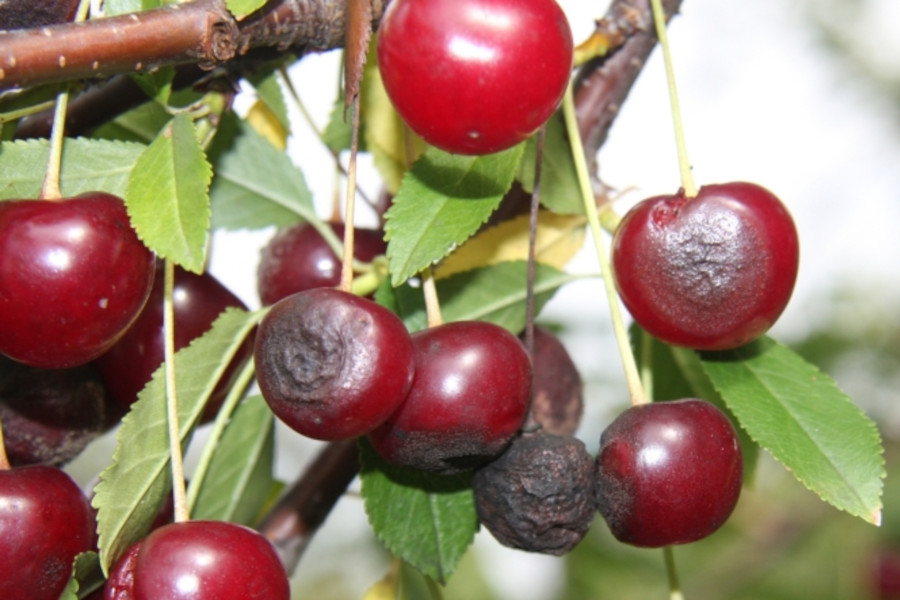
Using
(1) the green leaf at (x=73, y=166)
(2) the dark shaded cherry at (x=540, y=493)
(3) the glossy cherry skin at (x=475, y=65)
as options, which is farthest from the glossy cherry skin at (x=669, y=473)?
(1) the green leaf at (x=73, y=166)

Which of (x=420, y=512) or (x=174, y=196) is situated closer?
(x=174, y=196)

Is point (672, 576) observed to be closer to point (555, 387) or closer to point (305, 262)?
point (555, 387)

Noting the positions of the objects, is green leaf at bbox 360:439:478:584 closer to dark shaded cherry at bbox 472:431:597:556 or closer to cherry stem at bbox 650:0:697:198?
dark shaded cherry at bbox 472:431:597:556

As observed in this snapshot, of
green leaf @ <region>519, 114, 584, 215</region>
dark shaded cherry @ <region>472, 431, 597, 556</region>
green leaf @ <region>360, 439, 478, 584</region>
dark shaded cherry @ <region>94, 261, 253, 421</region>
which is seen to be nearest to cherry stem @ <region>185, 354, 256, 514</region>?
dark shaded cherry @ <region>94, 261, 253, 421</region>

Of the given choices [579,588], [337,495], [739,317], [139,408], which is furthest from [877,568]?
[139,408]

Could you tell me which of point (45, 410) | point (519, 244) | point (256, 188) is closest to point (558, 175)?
point (519, 244)

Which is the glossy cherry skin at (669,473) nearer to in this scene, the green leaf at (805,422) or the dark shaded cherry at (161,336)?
the green leaf at (805,422)
